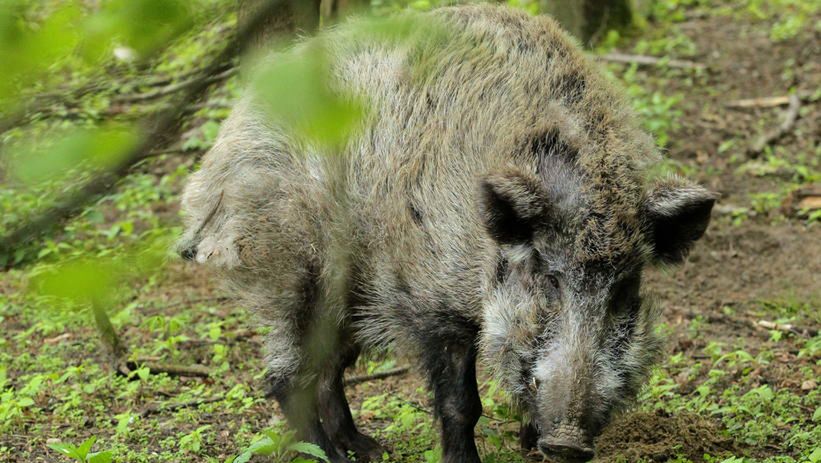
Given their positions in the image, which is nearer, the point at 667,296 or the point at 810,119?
the point at 667,296

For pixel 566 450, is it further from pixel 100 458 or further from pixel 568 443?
pixel 100 458

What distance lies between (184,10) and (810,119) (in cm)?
1002

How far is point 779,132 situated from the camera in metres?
10.4

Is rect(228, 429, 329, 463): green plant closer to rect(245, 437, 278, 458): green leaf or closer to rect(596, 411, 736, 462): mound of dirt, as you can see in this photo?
rect(245, 437, 278, 458): green leaf

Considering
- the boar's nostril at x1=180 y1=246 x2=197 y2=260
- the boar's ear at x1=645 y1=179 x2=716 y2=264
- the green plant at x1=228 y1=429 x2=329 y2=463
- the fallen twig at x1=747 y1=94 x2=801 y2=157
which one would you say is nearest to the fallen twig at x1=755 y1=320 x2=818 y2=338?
the boar's ear at x1=645 y1=179 x2=716 y2=264

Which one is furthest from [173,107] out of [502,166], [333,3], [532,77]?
[333,3]

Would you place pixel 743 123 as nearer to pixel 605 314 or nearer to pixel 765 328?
pixel 765 328

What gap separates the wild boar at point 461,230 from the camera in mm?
4504

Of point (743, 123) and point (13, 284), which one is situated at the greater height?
point (743, 123)

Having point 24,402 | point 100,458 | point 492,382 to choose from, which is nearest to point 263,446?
point 100,458

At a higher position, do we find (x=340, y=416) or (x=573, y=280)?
(x=573, y=280)

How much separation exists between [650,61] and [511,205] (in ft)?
27.4

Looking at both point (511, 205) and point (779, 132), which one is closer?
point (511, 205)

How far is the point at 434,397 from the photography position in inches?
205
